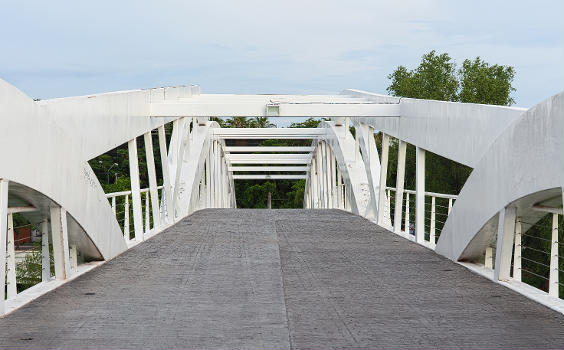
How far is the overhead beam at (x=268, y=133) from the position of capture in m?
32.2

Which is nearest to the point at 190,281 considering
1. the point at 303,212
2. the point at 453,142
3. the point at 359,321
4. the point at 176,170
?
the point at 359,321

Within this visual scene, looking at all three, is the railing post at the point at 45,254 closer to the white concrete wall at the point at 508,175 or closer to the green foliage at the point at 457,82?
the white concrete wall at the point at 508,175

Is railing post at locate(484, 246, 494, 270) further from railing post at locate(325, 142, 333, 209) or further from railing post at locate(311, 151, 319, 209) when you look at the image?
railing post at locate(311, 151, 319, 209)

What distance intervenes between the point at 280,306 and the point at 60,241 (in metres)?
3.05

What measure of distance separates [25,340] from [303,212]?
56.7 feet

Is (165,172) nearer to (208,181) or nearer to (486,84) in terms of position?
(208,181)

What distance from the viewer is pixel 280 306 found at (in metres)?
7.00

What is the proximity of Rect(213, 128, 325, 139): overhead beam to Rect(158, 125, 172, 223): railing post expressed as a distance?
1415cm

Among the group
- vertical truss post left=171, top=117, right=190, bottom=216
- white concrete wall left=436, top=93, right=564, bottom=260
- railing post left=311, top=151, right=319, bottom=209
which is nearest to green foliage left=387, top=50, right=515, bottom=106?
railing post left=311, top=151, right=319, bottom=209

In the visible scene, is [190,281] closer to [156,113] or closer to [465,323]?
[465,323]

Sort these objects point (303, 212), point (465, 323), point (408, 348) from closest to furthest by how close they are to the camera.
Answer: point (408, 348) < point (465, 323) < point (303, 212)

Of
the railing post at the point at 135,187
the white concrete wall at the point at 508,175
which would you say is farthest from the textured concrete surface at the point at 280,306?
the railing post at the point at 135,187

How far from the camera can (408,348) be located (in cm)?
543

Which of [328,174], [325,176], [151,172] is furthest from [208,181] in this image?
[151,172]
